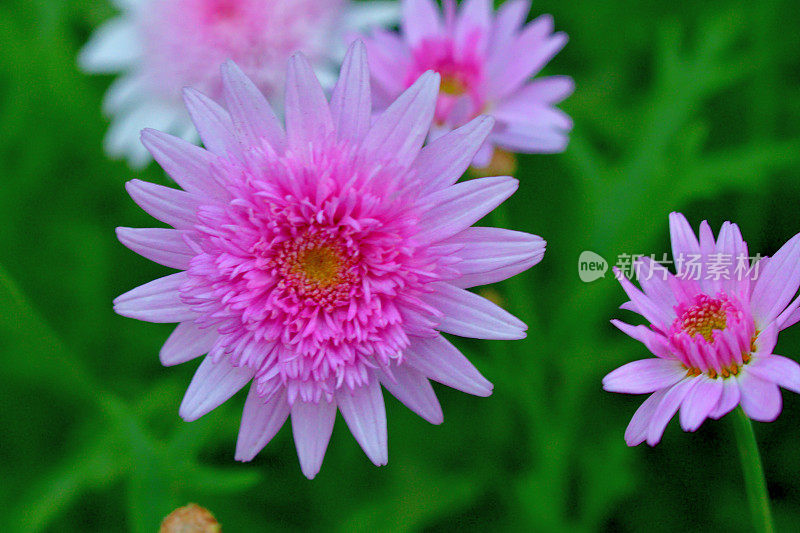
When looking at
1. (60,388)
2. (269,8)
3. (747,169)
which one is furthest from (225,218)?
(747,169)

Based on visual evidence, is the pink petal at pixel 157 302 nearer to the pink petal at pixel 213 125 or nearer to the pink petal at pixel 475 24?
the pink petal at pixel 213 125

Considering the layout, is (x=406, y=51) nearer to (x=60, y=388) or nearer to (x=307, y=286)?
(x=307, y=286)

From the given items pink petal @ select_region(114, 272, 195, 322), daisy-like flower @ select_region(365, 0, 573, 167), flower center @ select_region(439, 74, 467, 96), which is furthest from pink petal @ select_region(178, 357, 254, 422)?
flower center @ select_region(439, 74, 467, 96)

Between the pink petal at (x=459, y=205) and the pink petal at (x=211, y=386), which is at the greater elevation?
the pink petal at (x=459, y=205)

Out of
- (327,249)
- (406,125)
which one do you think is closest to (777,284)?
(406,125)

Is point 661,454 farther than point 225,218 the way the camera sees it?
Yes

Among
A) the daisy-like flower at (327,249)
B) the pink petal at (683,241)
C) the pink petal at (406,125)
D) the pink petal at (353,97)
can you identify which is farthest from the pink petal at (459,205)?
the pink petal at (683,241)

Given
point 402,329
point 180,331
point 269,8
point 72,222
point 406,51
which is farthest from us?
point 72,222
